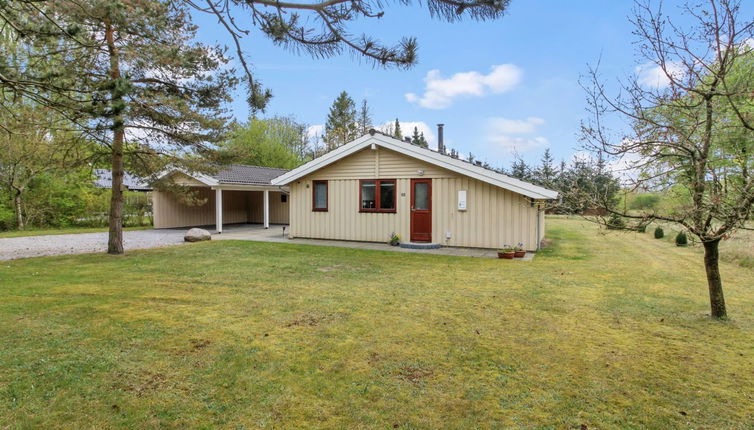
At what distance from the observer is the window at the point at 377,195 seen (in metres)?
12.2

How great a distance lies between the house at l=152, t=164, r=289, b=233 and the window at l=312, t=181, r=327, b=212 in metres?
3.87

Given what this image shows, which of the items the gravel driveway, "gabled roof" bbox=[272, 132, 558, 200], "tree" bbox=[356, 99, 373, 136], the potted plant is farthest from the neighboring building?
"tree" bbox=[356, 99, 373, 136]

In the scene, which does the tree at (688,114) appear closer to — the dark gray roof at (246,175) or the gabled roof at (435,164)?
the gabled roof at (435,164)

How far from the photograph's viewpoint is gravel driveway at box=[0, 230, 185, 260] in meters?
10.1

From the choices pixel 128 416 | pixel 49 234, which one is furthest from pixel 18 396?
pixel 49 234

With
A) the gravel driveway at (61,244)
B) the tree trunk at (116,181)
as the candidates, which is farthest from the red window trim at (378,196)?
the tree trunk at (116,181)

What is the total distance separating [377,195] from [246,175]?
8.97m

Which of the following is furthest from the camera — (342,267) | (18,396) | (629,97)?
(342,267)

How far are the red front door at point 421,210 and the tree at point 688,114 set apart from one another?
7.25 meters

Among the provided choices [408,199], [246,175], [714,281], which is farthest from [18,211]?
[714,281]

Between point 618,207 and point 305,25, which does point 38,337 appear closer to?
point 305,25

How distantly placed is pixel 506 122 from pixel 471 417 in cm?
1580

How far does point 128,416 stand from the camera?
2.59m

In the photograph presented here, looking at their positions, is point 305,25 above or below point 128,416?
above
